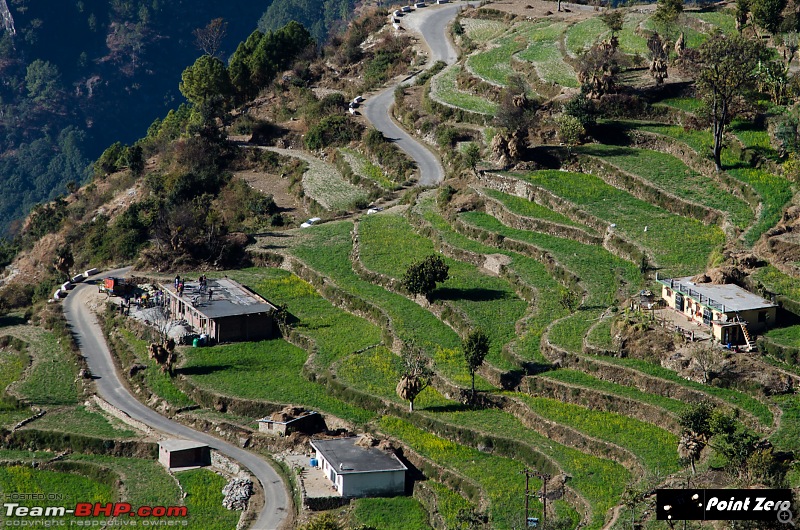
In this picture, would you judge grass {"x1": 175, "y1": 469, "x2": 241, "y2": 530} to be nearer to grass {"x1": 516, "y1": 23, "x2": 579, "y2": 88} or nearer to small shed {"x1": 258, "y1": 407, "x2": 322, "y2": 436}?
small shed {"x1": 258, "y1": 407, "x2": 322, "y2": 436}

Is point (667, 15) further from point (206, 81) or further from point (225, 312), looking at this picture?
point (225, 312)

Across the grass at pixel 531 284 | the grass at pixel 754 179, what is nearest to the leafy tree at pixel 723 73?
the grass at pixel 754 179

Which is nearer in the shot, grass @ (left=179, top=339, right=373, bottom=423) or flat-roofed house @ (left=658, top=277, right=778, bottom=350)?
flat-roofed house @ (left=658, top=277, right=778, bottom=350)

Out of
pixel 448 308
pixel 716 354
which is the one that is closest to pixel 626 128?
pixel 448 308

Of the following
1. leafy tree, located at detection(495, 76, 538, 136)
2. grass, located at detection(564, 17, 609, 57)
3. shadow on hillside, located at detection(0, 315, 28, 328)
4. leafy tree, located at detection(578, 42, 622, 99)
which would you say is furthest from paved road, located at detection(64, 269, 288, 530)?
grass, located at detection(564, 17, 609, 57)

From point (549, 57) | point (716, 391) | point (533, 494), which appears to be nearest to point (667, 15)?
point (549, 57)

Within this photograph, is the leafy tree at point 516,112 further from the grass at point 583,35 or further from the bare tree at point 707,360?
the bare tree at point 707,360
